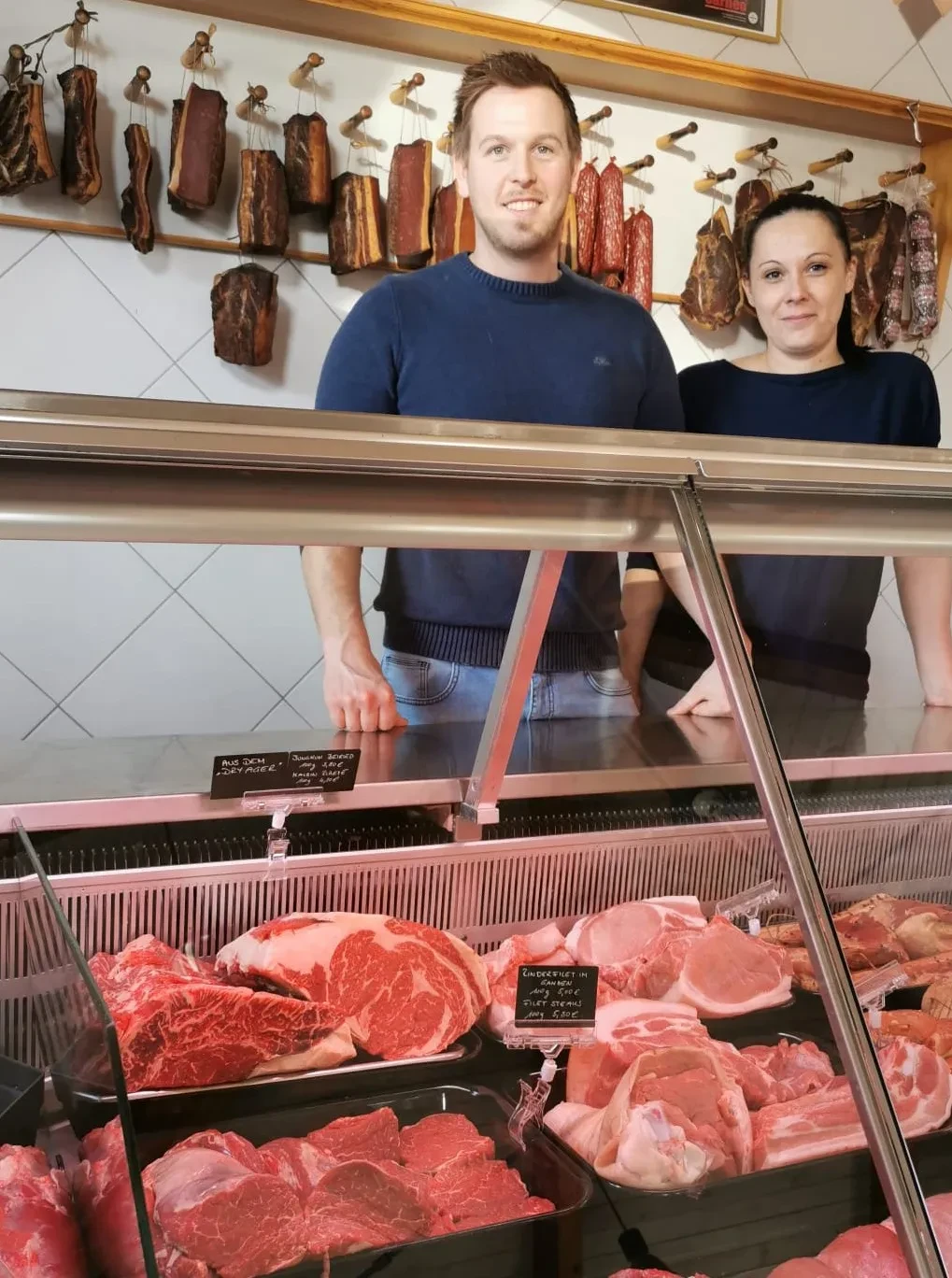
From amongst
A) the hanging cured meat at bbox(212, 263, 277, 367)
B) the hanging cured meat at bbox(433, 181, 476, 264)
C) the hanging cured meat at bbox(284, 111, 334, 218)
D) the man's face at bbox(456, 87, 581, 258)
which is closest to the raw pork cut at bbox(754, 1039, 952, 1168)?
the man's face at bbox(456, 87, 581, 258)

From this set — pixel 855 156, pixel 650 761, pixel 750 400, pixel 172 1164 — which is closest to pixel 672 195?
pixel 855 156

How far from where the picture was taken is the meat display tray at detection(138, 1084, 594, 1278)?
0.95 meters

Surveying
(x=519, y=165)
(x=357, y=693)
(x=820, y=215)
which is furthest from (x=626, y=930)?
(x=820, y=215)

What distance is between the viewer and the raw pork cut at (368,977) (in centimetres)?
124

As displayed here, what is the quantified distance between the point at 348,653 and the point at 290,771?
0.39 m

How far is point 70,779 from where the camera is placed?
129 cm

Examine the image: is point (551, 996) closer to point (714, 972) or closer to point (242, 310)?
point (714, 972)

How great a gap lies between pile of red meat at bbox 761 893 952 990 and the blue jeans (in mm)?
418

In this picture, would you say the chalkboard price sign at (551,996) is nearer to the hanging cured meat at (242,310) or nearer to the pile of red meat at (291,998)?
the pile of red meat at (291,998)

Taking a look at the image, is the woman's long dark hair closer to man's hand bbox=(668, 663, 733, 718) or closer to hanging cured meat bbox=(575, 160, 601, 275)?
hanging cured meat bbox=(575, 160, 601, 275)

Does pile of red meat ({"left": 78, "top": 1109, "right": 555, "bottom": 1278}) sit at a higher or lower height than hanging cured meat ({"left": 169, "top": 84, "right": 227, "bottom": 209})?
lower

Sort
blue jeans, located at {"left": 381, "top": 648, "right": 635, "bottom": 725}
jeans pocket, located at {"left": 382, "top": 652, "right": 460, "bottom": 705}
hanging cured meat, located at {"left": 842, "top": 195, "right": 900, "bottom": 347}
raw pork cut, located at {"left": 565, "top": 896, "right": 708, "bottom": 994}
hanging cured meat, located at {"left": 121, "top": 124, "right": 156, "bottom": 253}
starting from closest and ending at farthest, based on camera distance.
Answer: raw pork cut, located at {"left": 565, "top": 896, "right": 708, "bottom": 994}
blue jeans, located at {"left": 381, "top": 648, "right": 635, "bottom": 725}
jeans pocket, located at {"left": 382, "top": 652, "right": 460, "bottom": 705}
hanging cured meat, located at {"left": 121, "top": 124, "right": 156, "bottom": 253}
hanging cured meat, located at {"left": 842, "top": 195, "right": 900, "bottom": 347}

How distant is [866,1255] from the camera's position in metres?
0.98

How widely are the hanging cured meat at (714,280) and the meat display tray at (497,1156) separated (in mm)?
2805
